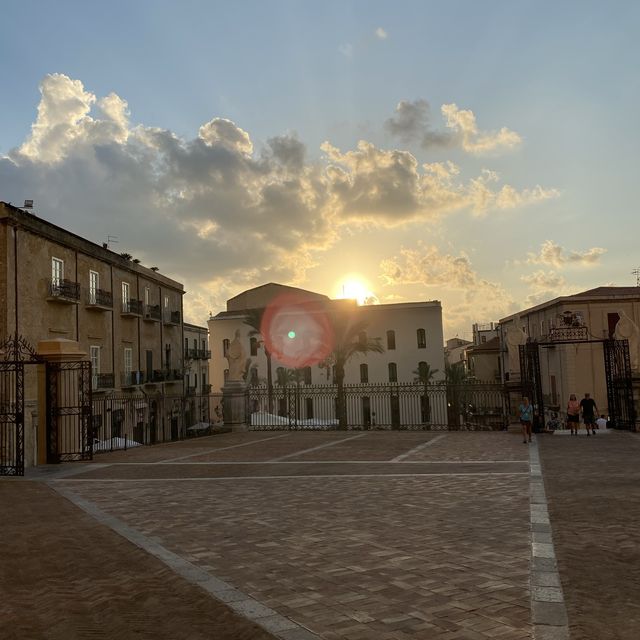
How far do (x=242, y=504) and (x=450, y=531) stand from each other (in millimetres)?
3523

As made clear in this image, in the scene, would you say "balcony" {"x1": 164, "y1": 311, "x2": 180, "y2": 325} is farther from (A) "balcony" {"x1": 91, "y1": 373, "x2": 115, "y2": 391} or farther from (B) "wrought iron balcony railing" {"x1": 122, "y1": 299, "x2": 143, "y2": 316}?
(A) "balcony" {"x1": 91, "y1": 373, "x2": 115, "y2": 391}

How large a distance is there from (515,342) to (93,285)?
19.6 metres

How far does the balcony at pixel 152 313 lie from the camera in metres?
35.1

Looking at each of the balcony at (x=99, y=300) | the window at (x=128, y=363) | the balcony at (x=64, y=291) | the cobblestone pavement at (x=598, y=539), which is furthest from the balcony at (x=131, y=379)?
the cobblestone pavement at (x=598, y=539)

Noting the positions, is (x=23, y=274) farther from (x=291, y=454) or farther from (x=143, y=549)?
(x=143, y=549)

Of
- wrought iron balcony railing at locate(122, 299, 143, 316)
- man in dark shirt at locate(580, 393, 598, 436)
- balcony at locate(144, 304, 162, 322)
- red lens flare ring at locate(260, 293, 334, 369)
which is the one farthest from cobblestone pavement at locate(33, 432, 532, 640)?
red lens flare ring at locate(260, 293, 334, 369)

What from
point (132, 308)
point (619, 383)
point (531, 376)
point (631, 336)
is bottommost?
point (619, 383)

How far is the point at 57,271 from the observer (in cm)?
2567

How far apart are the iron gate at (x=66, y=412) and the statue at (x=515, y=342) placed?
13333mm

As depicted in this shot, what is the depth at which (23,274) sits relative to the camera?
2281 cm

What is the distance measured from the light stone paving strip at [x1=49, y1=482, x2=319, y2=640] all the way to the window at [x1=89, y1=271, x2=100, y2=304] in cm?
2210

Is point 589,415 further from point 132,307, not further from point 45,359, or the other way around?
point 132,307

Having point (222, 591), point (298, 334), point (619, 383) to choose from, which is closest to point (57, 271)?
point (619, 383)

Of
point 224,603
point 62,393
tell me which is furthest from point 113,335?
point 224,603
